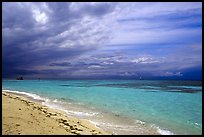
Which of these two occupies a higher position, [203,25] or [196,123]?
[203,25]

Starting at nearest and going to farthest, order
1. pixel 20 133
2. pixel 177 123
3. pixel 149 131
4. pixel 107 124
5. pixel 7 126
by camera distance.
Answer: pixel 20 133
pixel 7 126
pixel 149 131
pixel 107 124
pixel 177 123

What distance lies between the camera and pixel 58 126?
1036cm

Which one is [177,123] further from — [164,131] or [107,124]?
[107,124]

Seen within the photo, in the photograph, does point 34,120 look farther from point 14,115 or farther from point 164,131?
point 164,131

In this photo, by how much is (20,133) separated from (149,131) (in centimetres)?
610

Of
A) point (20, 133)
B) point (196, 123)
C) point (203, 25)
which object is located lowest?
point (196, 123)

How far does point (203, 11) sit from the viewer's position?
259 inches

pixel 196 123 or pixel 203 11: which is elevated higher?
pixel 203 11

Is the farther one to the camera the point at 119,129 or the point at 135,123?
the point at 135,123

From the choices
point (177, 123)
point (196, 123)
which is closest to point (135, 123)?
point (177, 123)

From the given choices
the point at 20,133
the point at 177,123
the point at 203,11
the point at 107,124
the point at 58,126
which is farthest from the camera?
the point at 177,123

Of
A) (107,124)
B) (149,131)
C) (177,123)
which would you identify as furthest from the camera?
(177,123)

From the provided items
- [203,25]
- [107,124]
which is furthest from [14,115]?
[203,25]

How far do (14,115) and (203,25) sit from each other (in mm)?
8691
